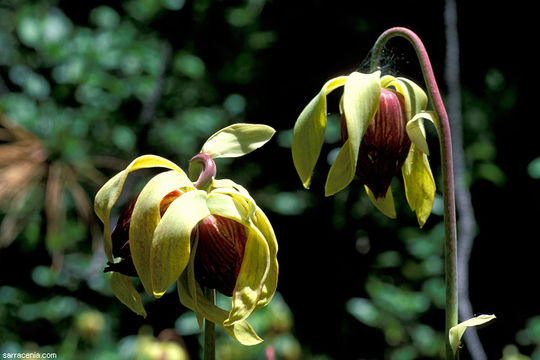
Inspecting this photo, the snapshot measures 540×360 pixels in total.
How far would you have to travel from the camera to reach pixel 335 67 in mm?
1796

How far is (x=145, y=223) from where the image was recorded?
0.49 meters

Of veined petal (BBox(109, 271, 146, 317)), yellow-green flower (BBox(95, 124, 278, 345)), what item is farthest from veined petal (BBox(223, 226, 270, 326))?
veined petal (BBox(109, 271, 146, 317))

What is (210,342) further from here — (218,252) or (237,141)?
(237,141)

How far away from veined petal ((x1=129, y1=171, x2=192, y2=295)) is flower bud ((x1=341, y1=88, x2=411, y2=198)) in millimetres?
202

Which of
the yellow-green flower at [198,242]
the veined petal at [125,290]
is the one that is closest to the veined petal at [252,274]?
the yellow-green flower at [198,242]

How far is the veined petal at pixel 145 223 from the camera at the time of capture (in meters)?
0.49

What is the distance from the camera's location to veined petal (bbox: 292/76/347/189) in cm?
59

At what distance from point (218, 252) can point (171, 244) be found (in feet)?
0.19

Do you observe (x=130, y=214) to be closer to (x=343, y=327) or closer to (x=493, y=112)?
(x=343, y=327)

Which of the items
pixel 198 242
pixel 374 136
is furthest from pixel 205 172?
pixel 374 136

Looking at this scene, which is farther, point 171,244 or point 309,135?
point 309,135

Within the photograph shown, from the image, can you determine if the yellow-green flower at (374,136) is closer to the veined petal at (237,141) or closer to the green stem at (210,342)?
the veined petal at (237,141)

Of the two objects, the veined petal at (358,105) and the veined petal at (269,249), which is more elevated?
the veined petal at (358,105)

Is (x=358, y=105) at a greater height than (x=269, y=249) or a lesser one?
greater
